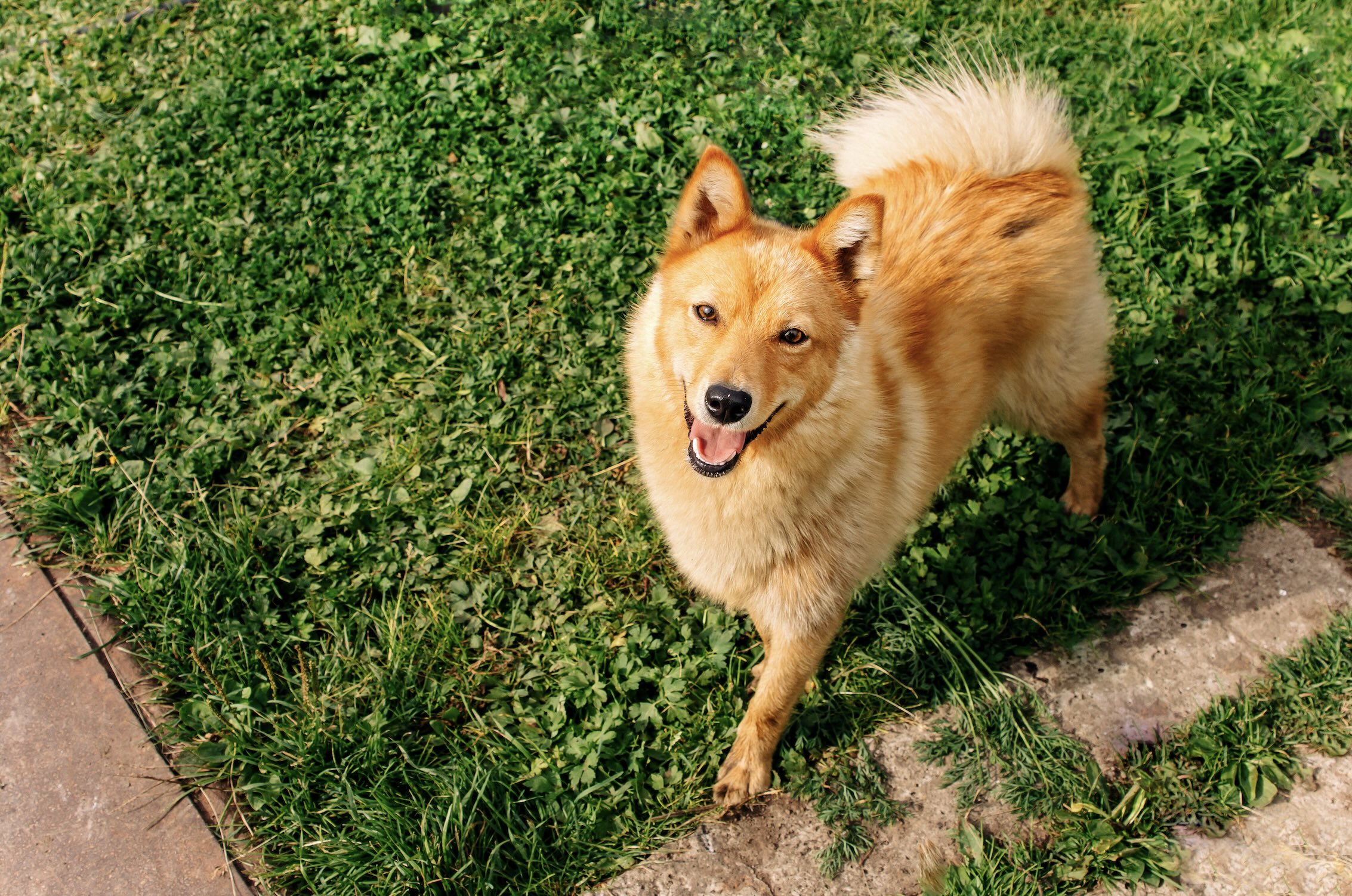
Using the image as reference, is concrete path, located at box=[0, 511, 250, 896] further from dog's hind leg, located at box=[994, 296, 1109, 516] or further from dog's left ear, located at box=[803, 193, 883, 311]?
dog's hind leg, located at box=[994, 296, 1109, 516]

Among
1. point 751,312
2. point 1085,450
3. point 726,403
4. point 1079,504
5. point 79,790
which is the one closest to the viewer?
point 726,403

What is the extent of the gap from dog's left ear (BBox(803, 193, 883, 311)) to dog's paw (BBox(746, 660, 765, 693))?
1344 mm

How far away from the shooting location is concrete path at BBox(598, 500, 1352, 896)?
103 inches

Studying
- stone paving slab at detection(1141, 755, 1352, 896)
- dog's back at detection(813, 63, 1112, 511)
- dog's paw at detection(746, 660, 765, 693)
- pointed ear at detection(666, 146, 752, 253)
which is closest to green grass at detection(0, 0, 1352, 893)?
dog's paw at detection(746, 660, 765, 693)

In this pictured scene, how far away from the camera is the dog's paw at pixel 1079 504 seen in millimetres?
3482

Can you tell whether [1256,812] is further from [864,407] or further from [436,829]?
[436,829]

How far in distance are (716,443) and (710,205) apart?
28.5 inches

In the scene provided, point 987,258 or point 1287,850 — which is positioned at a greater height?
point 987,258

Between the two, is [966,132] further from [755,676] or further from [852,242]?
[755,676]

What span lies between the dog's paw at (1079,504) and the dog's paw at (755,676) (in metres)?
1.44

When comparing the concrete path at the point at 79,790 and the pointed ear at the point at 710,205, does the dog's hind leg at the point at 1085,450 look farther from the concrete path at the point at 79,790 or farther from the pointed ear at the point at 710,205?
the concrete path at the point at 79,790

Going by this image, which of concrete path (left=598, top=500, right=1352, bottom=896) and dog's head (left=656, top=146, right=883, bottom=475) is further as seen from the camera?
concrete path (left=598, top=500, right=1352, bottom=896)

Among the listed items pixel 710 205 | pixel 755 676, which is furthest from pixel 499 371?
pixel 755 676

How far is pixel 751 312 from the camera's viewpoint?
2312 mm
